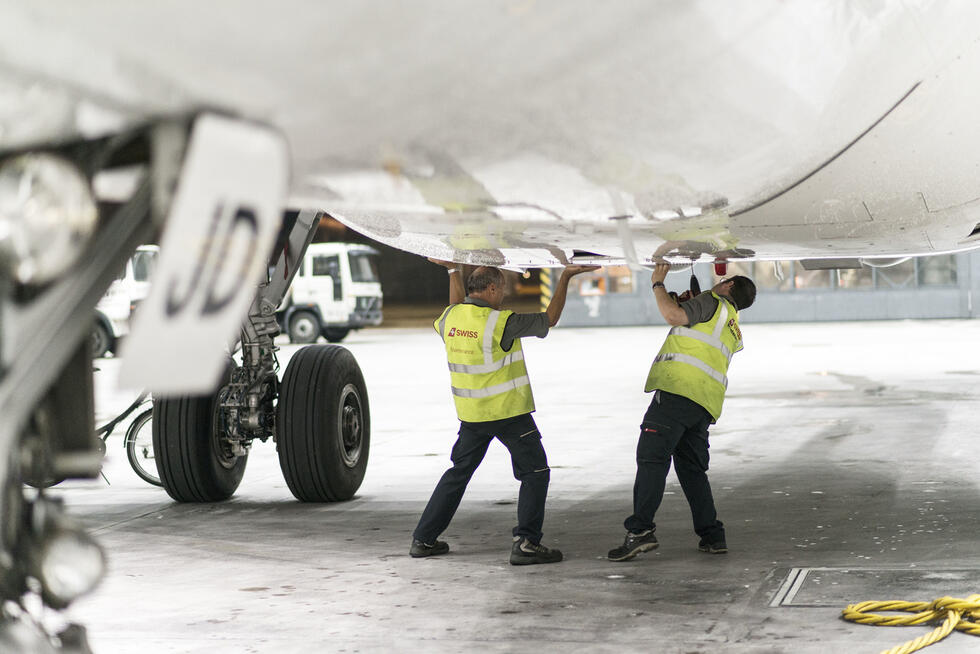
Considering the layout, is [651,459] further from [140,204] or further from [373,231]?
[140,204]

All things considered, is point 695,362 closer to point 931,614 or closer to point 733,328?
point 733,328

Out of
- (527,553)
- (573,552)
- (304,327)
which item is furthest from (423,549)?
(304,327)

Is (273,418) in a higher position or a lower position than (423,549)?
higher

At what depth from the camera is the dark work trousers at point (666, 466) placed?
5957mm

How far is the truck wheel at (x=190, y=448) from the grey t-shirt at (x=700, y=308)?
304cm

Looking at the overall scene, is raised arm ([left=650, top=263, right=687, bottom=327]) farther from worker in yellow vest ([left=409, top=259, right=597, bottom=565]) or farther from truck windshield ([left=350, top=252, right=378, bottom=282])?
truck windshield ([left=350, top=252, right=378, bottom=282])

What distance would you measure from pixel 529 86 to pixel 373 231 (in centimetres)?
225

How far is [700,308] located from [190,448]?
331 centimetres

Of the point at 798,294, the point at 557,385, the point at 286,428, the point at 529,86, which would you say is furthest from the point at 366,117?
the point at 798,294

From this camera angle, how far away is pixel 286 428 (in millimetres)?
7449

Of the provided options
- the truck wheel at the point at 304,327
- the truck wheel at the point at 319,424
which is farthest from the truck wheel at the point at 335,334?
the truck wheel at the point at 319,424

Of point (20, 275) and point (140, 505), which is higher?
point (20, 275)

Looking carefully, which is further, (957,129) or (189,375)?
(957,129)

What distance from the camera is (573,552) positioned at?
619 centimetres
